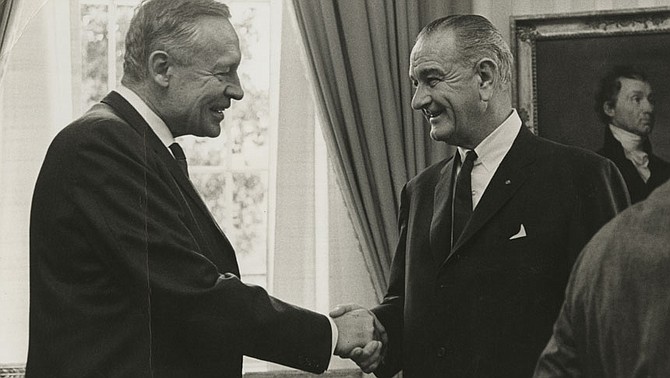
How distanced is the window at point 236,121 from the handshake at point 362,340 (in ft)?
1.64

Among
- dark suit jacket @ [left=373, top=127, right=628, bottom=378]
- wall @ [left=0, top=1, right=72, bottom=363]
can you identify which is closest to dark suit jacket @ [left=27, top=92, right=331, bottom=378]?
wall @ [left=0, top=1, right=72, bottom=363]

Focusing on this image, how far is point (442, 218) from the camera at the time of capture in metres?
2.12

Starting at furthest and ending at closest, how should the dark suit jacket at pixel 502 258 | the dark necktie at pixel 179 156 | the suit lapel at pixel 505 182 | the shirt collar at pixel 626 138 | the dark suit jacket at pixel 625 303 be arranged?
the shirt collar at pixel 626 138, the dark necktie at pixel 179 156, the suit lapel at pixel 505 182, the dark suit jacket at pixel 502 258, the dark suit jacket at pixel 625 303

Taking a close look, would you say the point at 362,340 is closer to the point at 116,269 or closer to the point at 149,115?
the point at 116,269

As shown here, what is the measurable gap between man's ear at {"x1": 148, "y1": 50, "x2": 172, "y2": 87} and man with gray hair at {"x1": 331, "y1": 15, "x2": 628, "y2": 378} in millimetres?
624

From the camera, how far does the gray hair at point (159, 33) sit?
210cm

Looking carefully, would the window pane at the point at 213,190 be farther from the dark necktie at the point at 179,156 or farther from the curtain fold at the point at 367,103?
the curtain fold at the point at 367,103

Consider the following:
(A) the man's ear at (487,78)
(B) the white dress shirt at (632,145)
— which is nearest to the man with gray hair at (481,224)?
(A) the man's ear at (487,78)

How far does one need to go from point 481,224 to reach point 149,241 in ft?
2.47

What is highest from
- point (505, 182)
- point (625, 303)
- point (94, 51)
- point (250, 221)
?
point (94, 51)

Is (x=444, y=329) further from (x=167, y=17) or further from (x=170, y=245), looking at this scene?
(x=167, y=17)

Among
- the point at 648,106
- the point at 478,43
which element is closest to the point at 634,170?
the point at 478,43

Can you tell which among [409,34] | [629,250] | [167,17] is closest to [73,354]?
[167,17]

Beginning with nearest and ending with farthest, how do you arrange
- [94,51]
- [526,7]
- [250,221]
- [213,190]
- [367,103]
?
[94,51] → [213,190] → [250,221] → [526,7] → [367,103]
